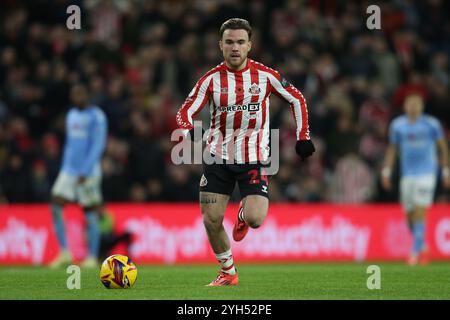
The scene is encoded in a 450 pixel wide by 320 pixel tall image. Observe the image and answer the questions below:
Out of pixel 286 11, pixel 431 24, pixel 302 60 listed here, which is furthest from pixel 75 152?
pixel 431 24

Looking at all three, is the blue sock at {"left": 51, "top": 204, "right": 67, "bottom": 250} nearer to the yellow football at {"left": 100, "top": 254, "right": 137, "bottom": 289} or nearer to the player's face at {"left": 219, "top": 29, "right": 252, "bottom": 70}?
the yellow football at {"left": 100, "top": 254, "right": 137, "bottom": 289}

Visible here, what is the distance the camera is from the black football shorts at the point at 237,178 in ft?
29.6

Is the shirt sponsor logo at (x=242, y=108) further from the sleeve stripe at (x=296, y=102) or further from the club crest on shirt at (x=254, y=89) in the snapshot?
the sleeve stripe at (x=296, y=102)

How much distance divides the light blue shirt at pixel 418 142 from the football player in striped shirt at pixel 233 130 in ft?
18.5

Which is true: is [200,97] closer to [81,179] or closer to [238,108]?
[238,108]

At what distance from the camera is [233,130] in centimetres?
909

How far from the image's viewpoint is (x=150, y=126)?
17172 millimetres

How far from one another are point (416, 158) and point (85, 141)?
15.7 feet

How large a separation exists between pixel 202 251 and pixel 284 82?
6.83 m

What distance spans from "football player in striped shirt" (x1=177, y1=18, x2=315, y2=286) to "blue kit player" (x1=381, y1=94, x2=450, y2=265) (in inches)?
216

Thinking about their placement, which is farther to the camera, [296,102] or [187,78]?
[187,78]

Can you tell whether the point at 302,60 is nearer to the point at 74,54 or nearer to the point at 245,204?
the point at 74,54

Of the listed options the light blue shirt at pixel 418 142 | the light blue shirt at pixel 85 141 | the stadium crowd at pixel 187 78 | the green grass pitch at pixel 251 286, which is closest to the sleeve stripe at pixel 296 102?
the green grass pitch at pixel 251 286

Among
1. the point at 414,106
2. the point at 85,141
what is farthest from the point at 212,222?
the point at 414,106
